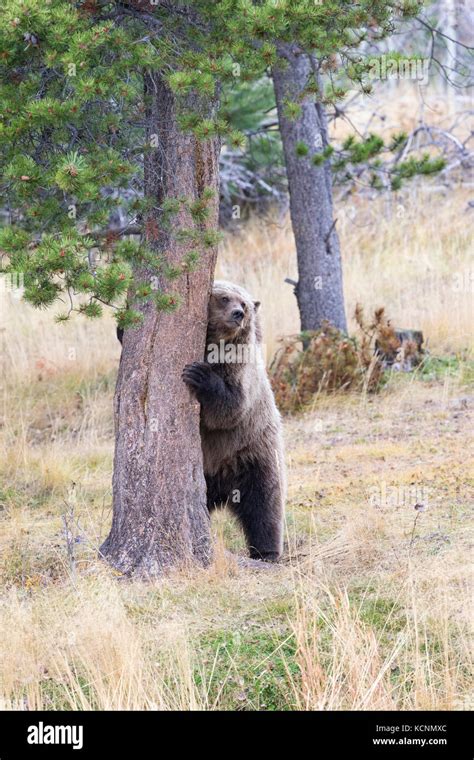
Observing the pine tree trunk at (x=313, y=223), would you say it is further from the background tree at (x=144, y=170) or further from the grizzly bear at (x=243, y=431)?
the background tree at (x=144, y=170)

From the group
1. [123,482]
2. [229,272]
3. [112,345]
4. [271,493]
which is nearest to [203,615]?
[123,482]

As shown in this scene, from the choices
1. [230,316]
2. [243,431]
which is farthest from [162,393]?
[243,431]

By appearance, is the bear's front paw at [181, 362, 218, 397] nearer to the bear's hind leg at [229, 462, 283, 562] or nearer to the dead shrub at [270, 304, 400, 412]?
the bear's hind leg at [229, 462, 283, 562]

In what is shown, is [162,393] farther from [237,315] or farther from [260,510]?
[260,510]

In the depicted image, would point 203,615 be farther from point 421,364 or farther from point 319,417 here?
point 421,364

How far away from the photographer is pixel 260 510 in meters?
7.50

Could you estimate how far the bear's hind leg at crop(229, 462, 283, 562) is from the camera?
7430 millimetres

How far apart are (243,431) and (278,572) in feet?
4.36

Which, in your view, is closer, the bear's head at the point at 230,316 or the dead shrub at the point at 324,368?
the bear's head at the point at 230,316

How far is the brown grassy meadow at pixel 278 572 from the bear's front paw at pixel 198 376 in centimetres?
100

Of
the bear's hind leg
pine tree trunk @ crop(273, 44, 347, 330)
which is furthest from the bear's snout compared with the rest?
pine tree trunk @ crop(273, 44, 347, 330)

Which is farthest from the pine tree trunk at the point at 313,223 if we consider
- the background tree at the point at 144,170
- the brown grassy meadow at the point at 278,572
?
the background tree at the point at 144,170

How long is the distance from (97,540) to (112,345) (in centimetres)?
633

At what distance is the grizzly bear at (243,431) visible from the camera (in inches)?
270
